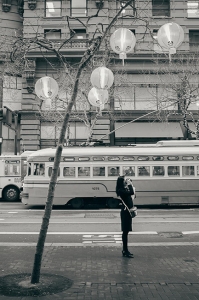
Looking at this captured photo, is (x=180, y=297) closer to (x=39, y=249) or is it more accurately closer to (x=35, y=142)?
(x=39, y=249)

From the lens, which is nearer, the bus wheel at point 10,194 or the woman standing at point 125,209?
the woman standing at point 125,209

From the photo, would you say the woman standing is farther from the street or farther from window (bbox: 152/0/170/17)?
window (bbox: 152/0/170/17)

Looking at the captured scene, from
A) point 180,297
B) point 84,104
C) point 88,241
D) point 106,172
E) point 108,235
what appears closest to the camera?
point 180,297

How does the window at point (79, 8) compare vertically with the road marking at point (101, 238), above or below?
above

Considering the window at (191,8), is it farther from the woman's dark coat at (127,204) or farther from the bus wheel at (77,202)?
the woman's dark coat at (127,204)

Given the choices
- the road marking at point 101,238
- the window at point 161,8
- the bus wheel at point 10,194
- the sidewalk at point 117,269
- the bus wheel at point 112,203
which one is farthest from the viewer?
the window at point 161,8

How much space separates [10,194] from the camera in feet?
70.8

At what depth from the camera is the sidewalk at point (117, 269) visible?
5156 mm

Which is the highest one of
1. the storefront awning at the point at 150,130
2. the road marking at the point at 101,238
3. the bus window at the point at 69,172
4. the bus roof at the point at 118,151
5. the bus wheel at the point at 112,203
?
the storefront awning at the point at 150,130

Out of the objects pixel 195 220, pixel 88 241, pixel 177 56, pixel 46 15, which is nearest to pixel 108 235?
pixel 88 241

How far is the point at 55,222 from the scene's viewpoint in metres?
12.7

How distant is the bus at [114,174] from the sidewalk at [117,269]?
883 cm

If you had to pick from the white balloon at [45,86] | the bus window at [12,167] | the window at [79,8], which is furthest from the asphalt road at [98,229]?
the window at [79,8]

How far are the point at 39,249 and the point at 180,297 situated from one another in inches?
90.9
